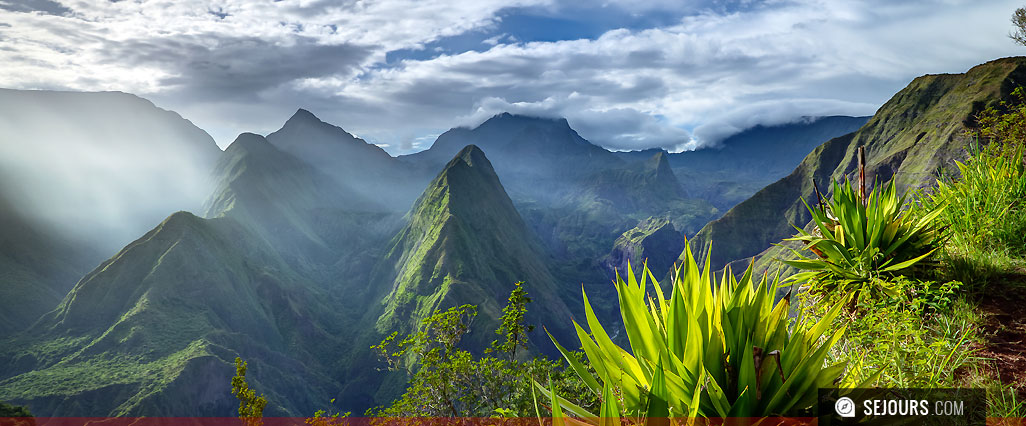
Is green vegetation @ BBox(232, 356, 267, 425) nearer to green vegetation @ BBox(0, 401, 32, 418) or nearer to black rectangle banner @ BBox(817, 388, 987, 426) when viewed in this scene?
black rectangle banner @ BBox(817, 388, 987, 426)

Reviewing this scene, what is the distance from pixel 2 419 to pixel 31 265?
119896 mm

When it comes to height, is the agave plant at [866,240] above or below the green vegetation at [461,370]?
above

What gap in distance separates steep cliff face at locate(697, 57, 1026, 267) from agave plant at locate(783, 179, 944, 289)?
90821 mm

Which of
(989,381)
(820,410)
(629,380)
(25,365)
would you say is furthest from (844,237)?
(25,365)

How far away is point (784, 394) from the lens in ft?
7.84

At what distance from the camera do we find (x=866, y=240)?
527 centimetres

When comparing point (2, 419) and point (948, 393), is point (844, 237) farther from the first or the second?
point (2, 419)

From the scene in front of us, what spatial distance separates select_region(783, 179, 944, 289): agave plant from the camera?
198 inches

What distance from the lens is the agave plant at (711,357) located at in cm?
231

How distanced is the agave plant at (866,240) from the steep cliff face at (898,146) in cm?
9082

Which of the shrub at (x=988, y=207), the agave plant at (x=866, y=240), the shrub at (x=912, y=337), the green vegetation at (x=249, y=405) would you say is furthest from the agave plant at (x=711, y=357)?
the green vegetation at (x=249, y=405)

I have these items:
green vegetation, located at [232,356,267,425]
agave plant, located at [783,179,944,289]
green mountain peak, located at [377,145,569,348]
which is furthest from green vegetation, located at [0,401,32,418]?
green mountain peak, located at [377,145,569,348]

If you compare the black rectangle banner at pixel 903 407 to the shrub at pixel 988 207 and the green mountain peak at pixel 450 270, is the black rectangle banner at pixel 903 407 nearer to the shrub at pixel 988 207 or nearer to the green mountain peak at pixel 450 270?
the shrub at pixel 988 207

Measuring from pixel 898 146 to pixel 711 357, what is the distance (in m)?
188
